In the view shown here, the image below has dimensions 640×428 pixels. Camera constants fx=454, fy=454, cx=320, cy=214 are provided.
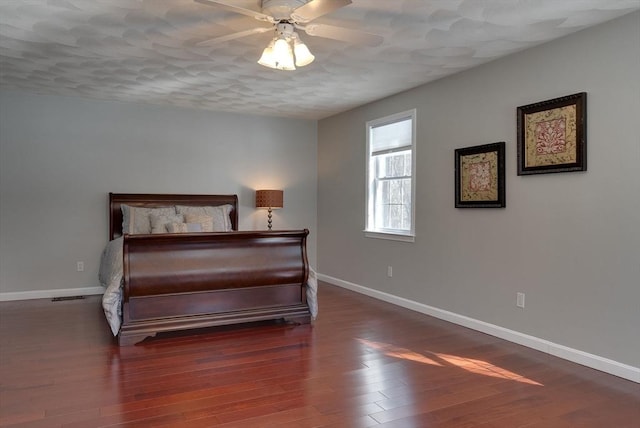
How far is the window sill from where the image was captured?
5094 mm

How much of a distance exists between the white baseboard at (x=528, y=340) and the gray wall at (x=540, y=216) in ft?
0.16

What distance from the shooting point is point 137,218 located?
5469mm

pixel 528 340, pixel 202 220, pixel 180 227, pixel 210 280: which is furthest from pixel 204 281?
pixel 528 340

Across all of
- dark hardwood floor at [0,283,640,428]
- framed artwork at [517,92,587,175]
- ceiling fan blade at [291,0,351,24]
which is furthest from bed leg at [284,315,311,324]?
ceiling fan blade at [291,0,351,24]

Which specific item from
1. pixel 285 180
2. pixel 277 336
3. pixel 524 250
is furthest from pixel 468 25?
pixel 285 180

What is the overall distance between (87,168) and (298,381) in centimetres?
418

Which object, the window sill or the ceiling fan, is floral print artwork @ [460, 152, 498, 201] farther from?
the ceiling fan

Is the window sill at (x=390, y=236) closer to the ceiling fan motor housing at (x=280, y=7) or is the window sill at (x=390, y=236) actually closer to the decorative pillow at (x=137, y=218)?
the decorative pillow at (x=137, y=218)

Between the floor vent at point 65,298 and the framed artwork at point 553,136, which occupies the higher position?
the framed artwork at point 553,136

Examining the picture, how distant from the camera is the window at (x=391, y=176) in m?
5.19

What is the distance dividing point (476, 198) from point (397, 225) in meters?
1.37

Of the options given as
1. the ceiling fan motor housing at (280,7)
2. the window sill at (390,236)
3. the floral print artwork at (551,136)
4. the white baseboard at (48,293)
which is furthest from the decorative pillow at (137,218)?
the floral print artwork at (551,136)

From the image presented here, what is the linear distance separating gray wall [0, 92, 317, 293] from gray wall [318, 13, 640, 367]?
2.21 m

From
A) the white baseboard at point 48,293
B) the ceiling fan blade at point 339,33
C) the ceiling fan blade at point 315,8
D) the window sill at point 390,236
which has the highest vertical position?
the ceiling fan blade at point 315,8
